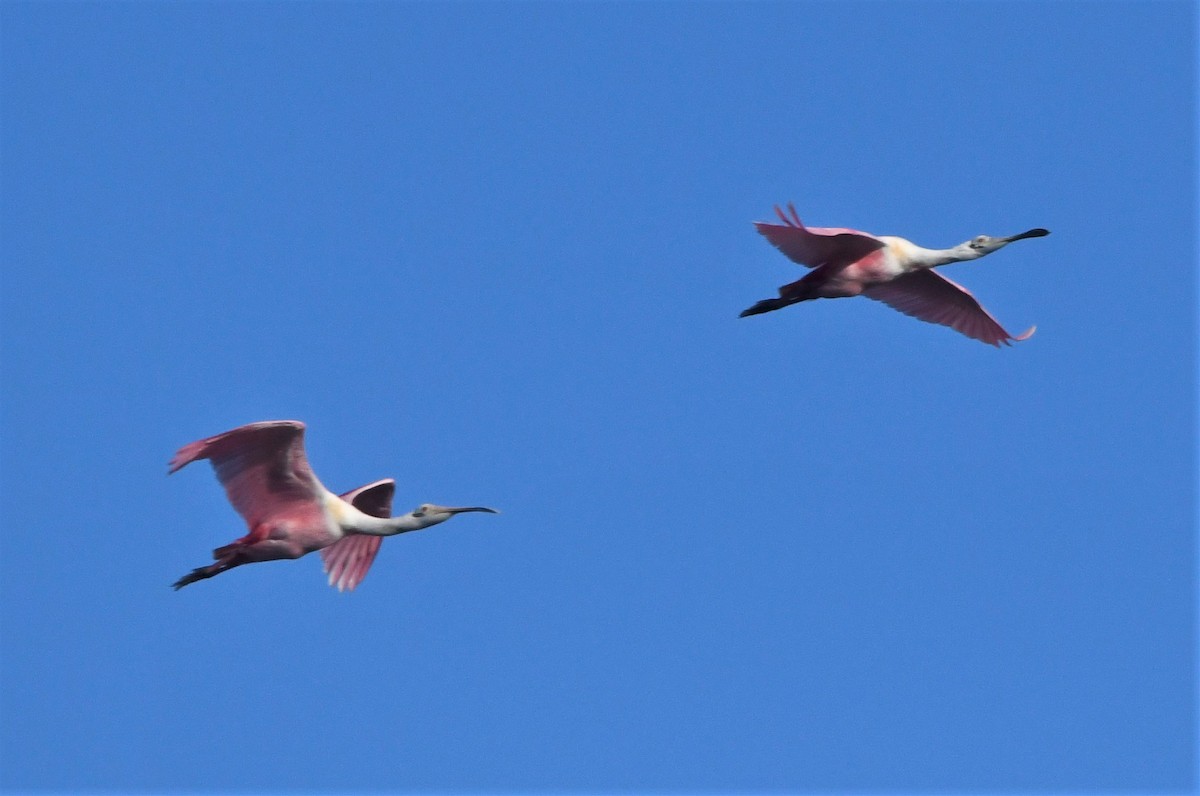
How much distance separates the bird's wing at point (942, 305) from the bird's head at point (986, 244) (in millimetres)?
545

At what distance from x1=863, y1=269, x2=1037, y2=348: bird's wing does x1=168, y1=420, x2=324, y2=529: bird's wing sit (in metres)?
5.11

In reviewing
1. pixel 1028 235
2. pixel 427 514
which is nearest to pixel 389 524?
pixel 427 514

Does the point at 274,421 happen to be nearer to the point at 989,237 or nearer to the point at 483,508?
the point at 483,508

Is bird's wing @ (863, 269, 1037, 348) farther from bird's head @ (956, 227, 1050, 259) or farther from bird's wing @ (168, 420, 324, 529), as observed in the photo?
bird's wing @ (168, 420, 324, 529)

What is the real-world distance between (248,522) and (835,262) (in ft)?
15.5

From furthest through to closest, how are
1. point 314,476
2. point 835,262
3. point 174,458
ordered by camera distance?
point 835,262 → point 314,476 → point 174,458

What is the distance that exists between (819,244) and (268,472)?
14.4 feet

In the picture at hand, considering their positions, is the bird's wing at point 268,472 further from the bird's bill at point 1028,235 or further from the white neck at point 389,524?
the bird's bill at point 1028,235

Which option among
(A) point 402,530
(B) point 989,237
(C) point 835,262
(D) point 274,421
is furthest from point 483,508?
(B) point 989,237

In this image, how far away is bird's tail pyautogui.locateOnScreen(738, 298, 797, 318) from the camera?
1970cm

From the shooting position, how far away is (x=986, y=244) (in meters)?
20.6

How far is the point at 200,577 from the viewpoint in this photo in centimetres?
1864

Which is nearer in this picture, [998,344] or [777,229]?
[777,229]

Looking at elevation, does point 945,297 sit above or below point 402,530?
above
